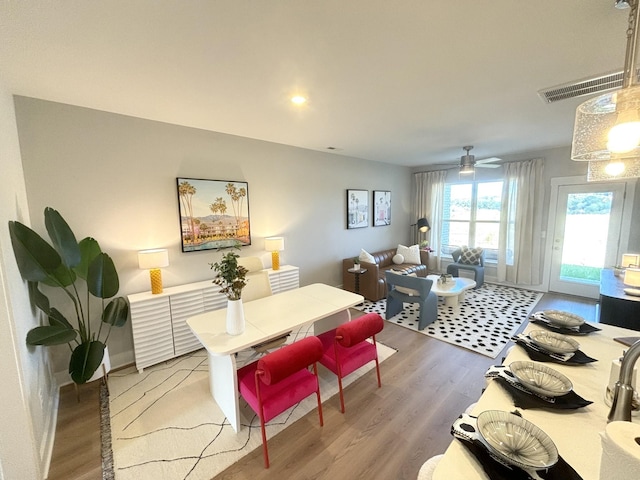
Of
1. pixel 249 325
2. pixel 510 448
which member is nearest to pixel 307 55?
pixel 249 325

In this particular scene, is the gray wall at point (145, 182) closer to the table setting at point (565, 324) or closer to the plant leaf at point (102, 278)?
the plant leaf at point (102, 278)

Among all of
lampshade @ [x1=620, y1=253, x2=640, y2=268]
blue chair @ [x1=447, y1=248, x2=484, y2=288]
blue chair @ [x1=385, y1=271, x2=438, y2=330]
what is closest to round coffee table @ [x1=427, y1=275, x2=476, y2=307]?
blue chair @ [x1=385, y1=271, x2=438, y2=330]

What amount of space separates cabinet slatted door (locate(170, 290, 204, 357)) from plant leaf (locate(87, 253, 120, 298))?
0.58 meters

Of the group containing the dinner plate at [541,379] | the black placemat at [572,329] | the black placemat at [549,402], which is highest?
the dinner plate at [541,379]

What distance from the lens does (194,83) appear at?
6.57 ft

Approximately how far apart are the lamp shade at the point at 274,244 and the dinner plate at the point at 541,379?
2941 mm

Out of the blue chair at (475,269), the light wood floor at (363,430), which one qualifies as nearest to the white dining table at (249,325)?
the light wood floor at (363,430)

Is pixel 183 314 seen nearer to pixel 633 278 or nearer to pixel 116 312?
pixel 116 312

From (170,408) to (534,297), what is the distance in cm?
575

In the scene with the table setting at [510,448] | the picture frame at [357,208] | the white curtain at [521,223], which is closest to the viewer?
the table setting at [510,448]

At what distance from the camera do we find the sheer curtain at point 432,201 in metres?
6.08

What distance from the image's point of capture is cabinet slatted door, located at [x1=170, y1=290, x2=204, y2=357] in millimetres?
2786

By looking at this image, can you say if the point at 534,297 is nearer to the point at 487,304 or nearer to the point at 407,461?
the point at 487,304

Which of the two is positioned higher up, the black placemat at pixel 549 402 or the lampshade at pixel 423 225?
the lampshade at pixel 423 225
